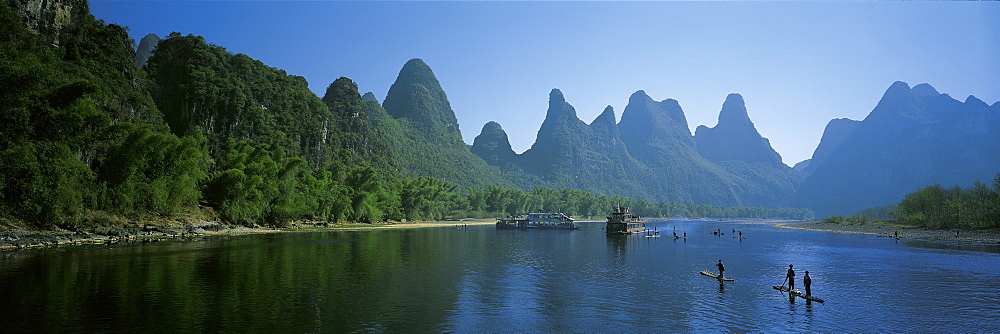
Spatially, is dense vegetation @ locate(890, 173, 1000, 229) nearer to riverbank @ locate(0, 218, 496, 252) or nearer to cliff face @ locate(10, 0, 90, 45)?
riverbank @ locate(0, 218, 496, 252)

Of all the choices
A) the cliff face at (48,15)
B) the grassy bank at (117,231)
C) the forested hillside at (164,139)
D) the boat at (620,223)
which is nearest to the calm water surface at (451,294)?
the grassy bank at (117,231)

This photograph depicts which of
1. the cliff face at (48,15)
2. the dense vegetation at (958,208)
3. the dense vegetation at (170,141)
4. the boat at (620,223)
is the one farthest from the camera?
the boat at (620,223)

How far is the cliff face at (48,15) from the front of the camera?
7362 centimetres

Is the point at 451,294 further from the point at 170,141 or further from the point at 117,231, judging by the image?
the point at 170,141

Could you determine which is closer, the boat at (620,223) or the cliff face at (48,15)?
the cliff face at (48,15)

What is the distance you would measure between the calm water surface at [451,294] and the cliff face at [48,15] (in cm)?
4809

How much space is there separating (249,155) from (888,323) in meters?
84.1

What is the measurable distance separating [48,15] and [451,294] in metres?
85.9

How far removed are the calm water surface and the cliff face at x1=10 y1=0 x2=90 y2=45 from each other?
48.1 metres

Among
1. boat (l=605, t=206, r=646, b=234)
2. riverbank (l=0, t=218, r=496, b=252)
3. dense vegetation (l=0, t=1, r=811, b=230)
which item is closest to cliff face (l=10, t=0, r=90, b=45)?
dense vegetation (l=0, t=1, r=811, b=230)

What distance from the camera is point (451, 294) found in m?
30.2

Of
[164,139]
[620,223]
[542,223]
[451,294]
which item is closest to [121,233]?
[164,139]

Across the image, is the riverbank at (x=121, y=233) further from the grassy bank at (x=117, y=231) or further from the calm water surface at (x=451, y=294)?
the calm water surface at (x=451, y=294)

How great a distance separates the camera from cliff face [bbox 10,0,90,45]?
242 ft
